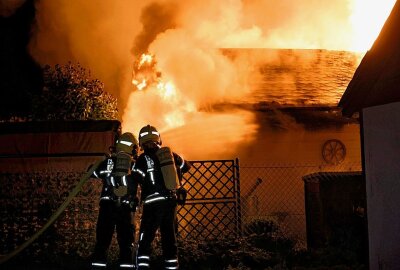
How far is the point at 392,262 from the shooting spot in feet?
A: 20.5

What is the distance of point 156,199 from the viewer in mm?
6508

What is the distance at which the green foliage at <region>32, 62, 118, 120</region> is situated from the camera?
10.8 meters

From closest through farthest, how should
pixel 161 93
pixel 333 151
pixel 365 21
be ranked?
pixel 161 93
pixel 333 151
pixel 365 21

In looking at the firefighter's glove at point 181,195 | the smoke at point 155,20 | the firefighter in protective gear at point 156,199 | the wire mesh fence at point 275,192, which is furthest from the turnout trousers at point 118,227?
the smoke at point 155,20

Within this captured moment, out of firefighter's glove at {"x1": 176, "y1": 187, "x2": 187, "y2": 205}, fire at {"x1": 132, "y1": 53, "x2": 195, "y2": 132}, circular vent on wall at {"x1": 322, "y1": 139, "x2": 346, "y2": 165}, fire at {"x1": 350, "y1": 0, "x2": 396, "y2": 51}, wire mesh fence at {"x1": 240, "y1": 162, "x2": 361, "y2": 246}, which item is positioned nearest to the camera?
firefighter's glove at {"x1": 176, "y1": 187, "x2": 187, "y2": 205}

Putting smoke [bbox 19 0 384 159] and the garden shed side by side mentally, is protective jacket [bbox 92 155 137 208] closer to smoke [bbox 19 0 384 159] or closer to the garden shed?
the garden shed

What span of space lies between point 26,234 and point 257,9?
12450 millimetres

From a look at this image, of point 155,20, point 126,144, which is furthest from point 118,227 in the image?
point 155,20

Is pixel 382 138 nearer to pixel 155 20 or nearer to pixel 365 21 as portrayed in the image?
pixel 155 20

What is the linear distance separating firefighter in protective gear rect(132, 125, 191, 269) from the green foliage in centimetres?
461

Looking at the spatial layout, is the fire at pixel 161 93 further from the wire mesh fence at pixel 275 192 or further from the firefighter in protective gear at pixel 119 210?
the firefighter in protective gear at pixel 119 210

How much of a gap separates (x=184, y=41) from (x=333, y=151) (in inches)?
212

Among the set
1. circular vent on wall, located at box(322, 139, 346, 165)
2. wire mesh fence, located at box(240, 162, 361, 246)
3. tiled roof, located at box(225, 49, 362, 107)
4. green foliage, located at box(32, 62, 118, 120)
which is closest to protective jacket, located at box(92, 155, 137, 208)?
green foliage, located at box(32, 62, 118, 120)

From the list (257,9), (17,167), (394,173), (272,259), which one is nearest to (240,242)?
(272,259)
